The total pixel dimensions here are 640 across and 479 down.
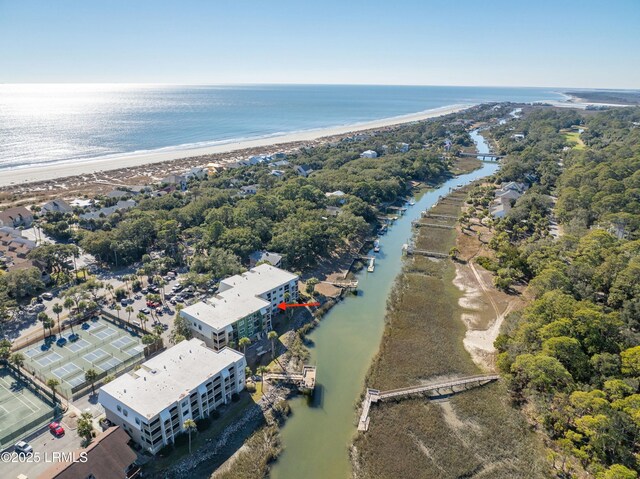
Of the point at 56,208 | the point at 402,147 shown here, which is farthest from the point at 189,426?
the point at 402,147

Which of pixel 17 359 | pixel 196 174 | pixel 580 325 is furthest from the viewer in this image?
pixel 196 174

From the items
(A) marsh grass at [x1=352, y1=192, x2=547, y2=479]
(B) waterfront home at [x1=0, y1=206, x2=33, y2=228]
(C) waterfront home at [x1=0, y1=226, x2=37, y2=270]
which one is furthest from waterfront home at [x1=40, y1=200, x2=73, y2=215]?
(A) marsh grass at [x1=352, y1=192, x2=547, y2=479]

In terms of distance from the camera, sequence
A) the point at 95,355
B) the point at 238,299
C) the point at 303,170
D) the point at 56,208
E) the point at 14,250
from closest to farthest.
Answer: the point at 95,355
the point at 238,299
the point at 14,250
the point at 56,208
the point at 303,170

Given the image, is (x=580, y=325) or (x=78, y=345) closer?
(x=580, y=325)

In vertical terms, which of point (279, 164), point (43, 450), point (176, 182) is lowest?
point (43, 450)

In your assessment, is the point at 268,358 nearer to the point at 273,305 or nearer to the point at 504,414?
the point at 273,305

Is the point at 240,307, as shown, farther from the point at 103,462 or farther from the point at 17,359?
the point at 17,359
